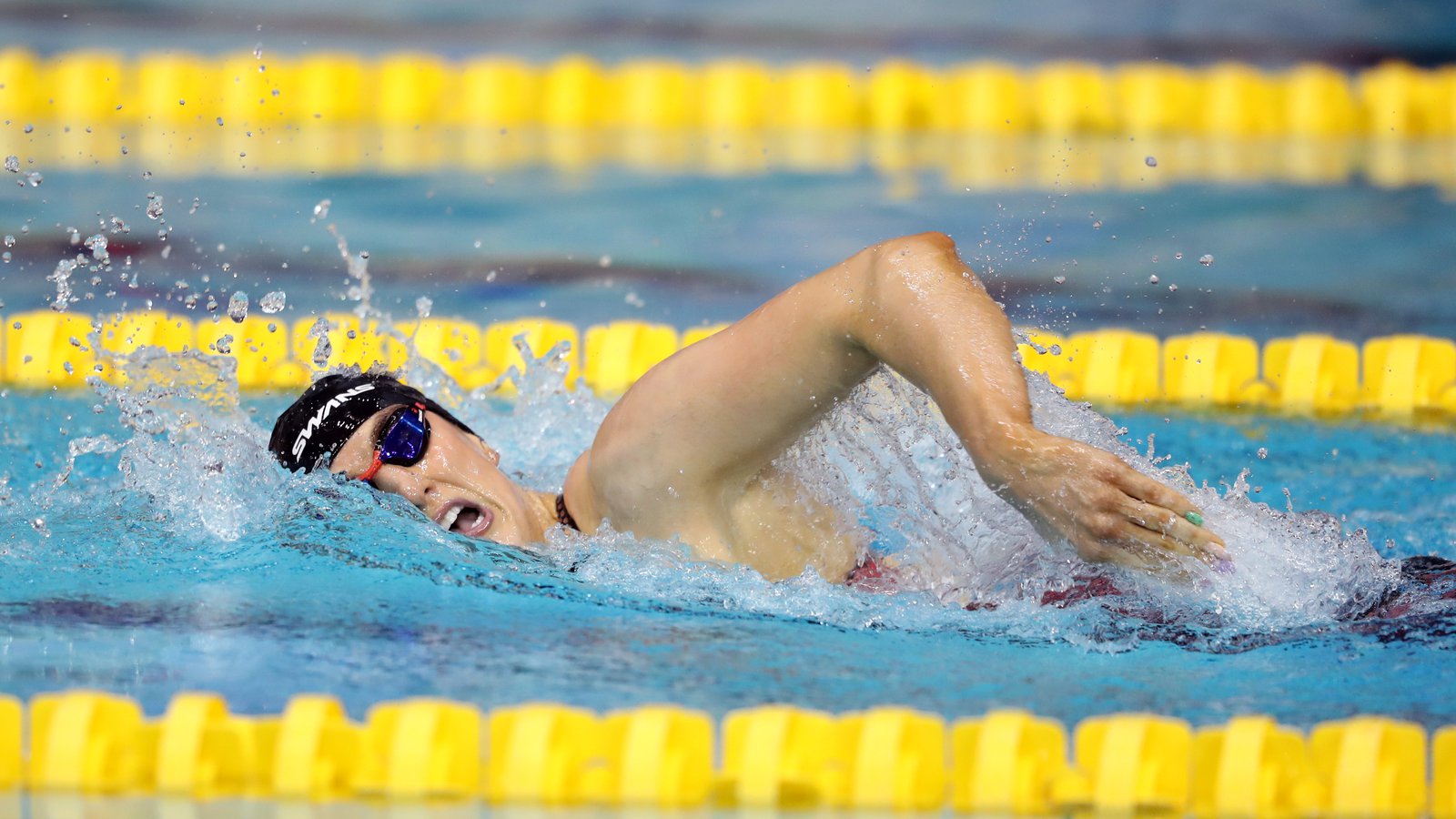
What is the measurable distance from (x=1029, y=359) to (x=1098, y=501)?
95.0 inches

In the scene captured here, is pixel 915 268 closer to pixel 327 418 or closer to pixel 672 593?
pixel 672 593

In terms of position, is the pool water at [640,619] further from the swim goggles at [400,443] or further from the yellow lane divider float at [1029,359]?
the yellow lane divider float at [1029,359]

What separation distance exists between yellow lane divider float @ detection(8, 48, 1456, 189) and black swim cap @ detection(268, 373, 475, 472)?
3.66 meters

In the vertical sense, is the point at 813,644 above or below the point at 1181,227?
below

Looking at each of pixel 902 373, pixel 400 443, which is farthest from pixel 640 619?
pixel 902 373

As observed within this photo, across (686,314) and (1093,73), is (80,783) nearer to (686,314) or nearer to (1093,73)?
(686,314)

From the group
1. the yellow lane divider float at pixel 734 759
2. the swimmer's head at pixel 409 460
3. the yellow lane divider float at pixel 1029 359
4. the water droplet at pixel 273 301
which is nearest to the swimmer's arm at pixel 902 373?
the swimmer's head at pixel 409 460

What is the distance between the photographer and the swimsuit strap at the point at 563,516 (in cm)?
237

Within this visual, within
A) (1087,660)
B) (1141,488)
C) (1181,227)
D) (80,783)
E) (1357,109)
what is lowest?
(80,783)

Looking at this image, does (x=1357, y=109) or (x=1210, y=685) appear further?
(x=1357, y=109)

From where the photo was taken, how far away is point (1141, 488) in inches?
61.2

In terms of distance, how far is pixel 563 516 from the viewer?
2391 mm

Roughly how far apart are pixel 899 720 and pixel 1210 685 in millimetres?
453

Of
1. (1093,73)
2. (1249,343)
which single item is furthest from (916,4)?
(1249,343)
